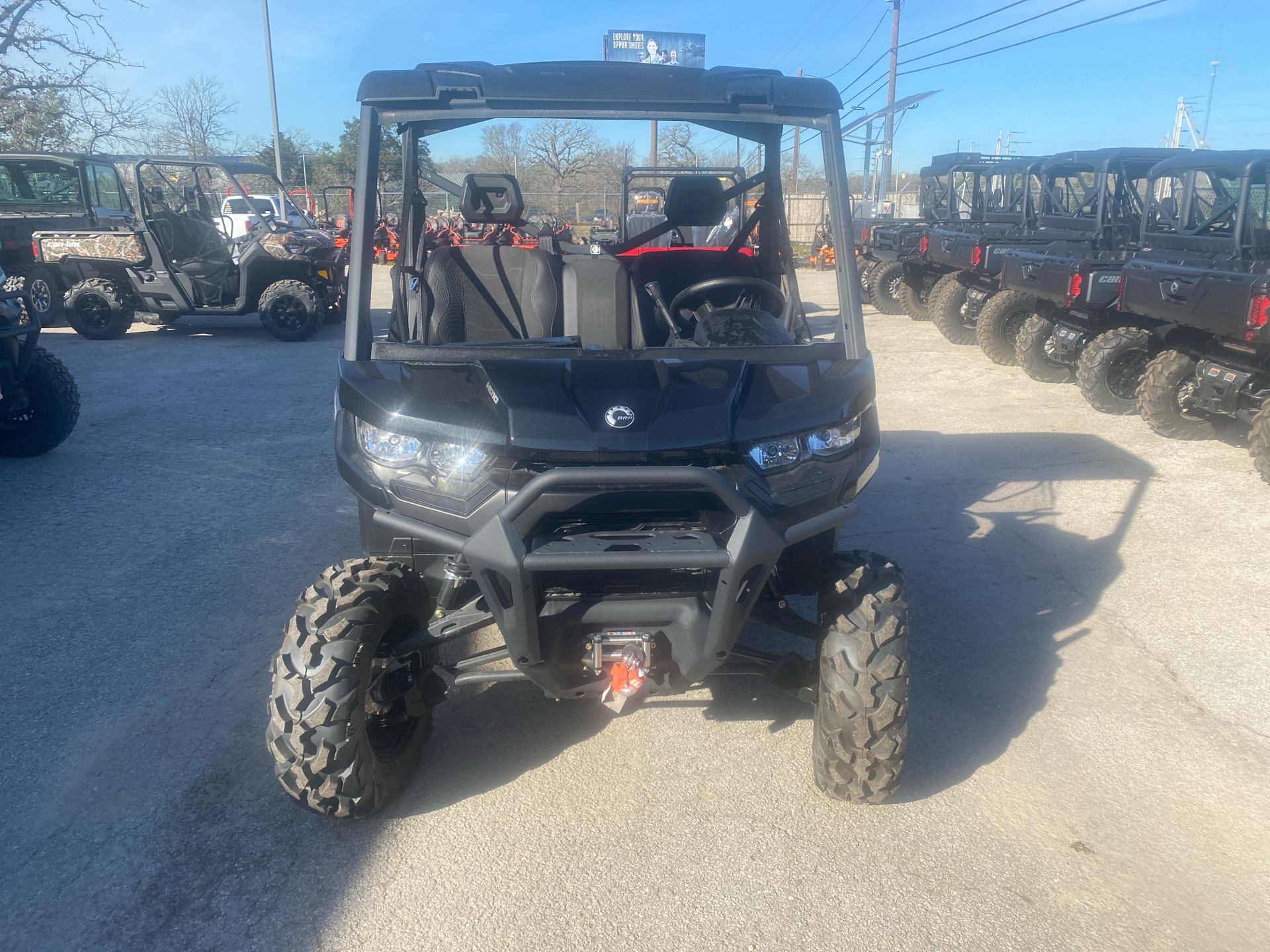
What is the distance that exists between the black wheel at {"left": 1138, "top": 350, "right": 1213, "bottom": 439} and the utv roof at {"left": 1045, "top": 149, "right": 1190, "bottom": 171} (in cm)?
269

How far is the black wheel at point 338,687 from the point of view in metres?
2.47

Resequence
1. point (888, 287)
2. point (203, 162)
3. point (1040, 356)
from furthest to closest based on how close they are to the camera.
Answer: point (888, 287), point (203, 162), point (1040, 356)

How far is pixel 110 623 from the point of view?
3869 millimetres

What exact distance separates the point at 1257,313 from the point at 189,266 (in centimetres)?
1107

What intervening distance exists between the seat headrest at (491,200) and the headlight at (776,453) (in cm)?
171

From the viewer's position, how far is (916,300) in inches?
552

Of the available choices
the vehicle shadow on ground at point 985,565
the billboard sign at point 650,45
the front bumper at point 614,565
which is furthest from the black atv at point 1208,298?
the billboard sign at point 650,45

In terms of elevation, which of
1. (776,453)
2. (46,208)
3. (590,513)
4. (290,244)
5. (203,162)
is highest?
(203,162)

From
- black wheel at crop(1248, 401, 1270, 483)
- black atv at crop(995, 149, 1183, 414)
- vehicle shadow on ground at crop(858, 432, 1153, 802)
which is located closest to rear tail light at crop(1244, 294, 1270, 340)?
black wheel at crop(1248, 401, 1270, 483)

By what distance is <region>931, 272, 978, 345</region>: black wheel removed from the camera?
11.4 m

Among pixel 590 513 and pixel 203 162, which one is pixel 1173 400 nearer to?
pixel 590 513

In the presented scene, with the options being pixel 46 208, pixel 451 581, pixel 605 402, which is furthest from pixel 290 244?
pixel 605 402

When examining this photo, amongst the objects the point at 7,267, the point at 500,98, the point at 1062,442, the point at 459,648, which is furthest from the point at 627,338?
the point at 7,267

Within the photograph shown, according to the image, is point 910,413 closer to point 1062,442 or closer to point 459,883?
point 1062,442
